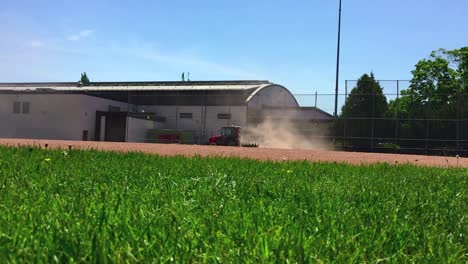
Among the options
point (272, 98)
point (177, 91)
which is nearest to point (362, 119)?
point (272, 98)

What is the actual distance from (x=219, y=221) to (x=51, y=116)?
1636 inches

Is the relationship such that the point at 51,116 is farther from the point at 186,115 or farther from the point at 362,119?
the point at 362,119

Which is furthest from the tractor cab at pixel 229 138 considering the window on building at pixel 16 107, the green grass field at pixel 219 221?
the green grass field at pixel 219 221

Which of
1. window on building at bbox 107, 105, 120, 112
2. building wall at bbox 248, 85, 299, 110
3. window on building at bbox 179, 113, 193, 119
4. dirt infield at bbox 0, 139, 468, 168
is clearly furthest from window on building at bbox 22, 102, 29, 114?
dirt infield at bbox 0, 139, 468, 168

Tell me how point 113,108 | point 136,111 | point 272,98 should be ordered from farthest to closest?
point 136,111 → point 272,98 → point 113,108

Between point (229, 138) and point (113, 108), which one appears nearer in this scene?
point (229, 138)

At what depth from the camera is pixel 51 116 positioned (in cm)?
4088

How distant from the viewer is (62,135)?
40.0 meters

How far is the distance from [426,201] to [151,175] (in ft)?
8.89

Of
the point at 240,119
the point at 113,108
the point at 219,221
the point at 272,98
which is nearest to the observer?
the point at 219,221

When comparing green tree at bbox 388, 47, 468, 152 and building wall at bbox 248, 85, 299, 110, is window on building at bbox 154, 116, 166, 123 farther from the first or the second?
green tree at bbox 388, 47, 468, 152

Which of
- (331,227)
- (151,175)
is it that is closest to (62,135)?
(151,175)

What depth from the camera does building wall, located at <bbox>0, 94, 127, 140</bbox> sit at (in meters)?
40.0

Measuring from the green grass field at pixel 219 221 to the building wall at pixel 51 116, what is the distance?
37.4m
